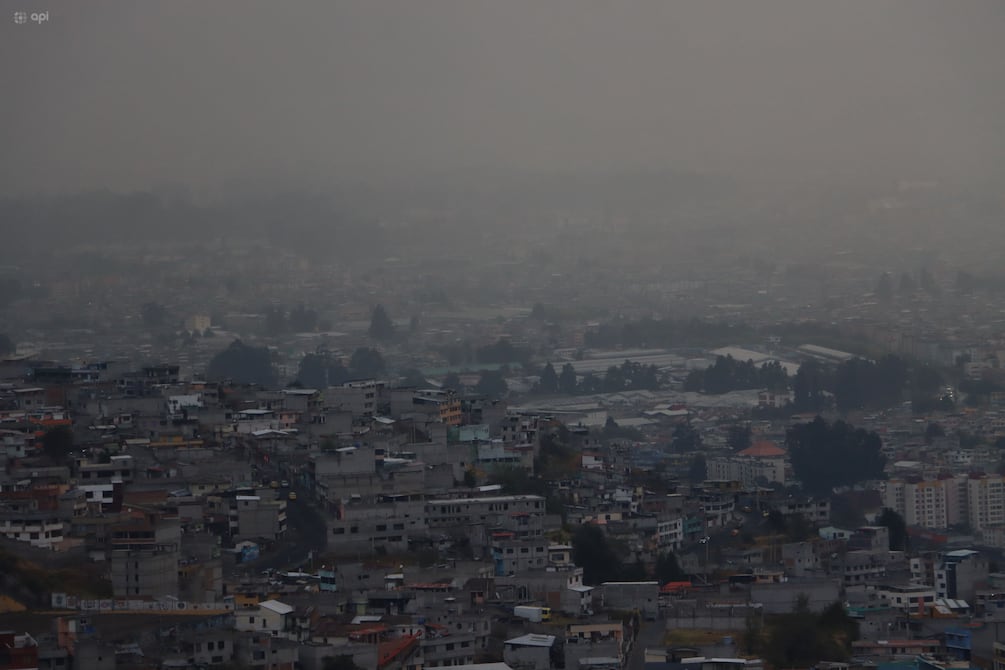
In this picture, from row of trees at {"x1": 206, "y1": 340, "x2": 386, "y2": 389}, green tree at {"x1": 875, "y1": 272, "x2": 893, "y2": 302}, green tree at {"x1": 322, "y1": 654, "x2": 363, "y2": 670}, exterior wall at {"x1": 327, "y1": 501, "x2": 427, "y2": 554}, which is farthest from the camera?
green tree at {"x1": 875, "y1": 272, "x2": 893, "y2": 302}

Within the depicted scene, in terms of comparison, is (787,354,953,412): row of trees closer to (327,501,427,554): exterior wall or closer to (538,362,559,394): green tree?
(538,362,559,394): green tree

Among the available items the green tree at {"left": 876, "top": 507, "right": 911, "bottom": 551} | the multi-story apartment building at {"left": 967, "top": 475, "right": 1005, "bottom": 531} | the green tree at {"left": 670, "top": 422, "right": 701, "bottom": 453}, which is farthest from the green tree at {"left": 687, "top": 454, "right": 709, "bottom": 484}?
the green tree at {"left": 876, "top": 507, "right": 911, "bottom": 551}

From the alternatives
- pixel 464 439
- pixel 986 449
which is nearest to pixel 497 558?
pixel 464 439

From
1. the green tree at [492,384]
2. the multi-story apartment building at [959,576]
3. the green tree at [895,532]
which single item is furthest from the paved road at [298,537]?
the green tree at [492,384]

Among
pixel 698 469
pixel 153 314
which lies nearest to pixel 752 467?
pixel 698 469

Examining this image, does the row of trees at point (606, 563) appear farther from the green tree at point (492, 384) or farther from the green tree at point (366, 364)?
the green tree at point (366, 364)
